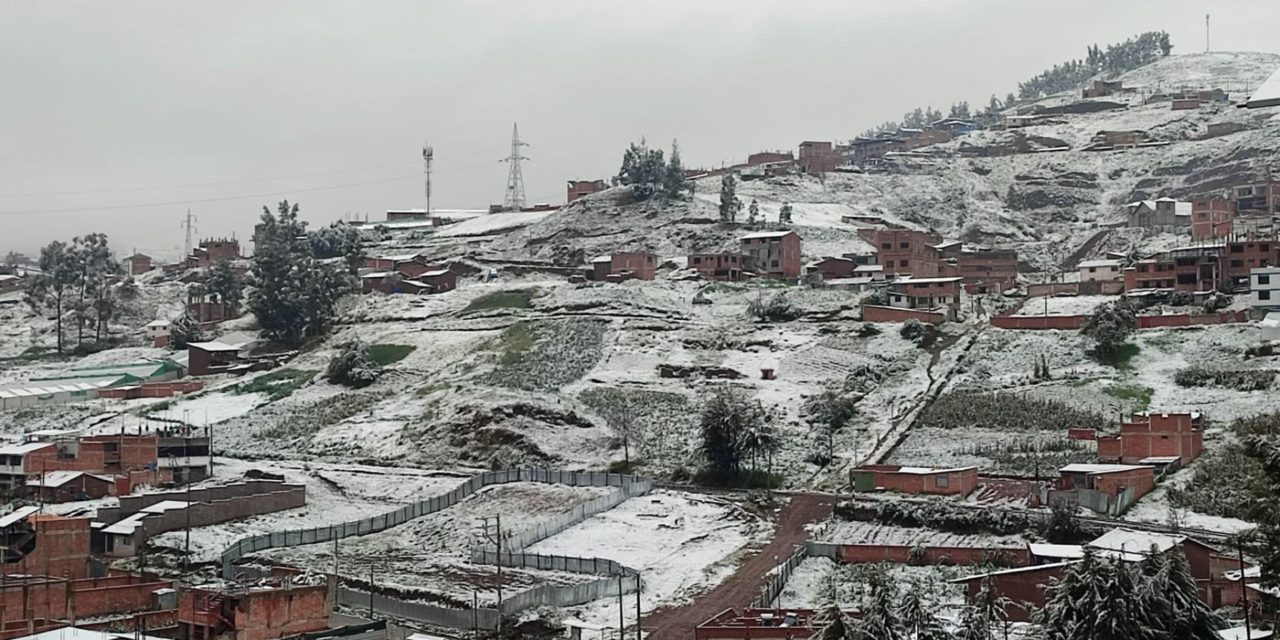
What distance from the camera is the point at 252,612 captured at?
3094 cm

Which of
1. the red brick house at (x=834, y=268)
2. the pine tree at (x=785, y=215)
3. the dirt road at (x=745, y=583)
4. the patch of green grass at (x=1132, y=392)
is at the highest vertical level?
the pine tree at (x=785, y=215)

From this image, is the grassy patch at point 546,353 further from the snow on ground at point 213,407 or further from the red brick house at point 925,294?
the red brick house at point 925,294

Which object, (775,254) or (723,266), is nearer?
(723,266)

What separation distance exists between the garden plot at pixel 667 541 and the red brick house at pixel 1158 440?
11790mm

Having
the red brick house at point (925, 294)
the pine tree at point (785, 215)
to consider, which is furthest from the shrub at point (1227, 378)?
the pine tree at point (785, 215)

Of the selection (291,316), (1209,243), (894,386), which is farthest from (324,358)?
(1209,243)

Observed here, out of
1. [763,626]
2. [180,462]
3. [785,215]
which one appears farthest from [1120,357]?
[785,215]

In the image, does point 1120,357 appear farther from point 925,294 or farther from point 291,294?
point 291,294

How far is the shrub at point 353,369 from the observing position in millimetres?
68938

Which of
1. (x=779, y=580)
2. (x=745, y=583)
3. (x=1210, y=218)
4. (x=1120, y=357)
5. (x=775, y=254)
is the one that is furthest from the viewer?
(x=775, y=254)

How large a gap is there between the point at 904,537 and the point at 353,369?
109 ft

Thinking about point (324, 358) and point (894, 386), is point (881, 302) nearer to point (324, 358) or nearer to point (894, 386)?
point (894, 386)

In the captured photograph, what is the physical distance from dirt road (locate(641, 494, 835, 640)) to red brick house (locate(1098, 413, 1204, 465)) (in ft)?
30.7

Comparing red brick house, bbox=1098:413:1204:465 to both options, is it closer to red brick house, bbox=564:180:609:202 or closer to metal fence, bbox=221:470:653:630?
metal fence, bbox=221:470:653:630
